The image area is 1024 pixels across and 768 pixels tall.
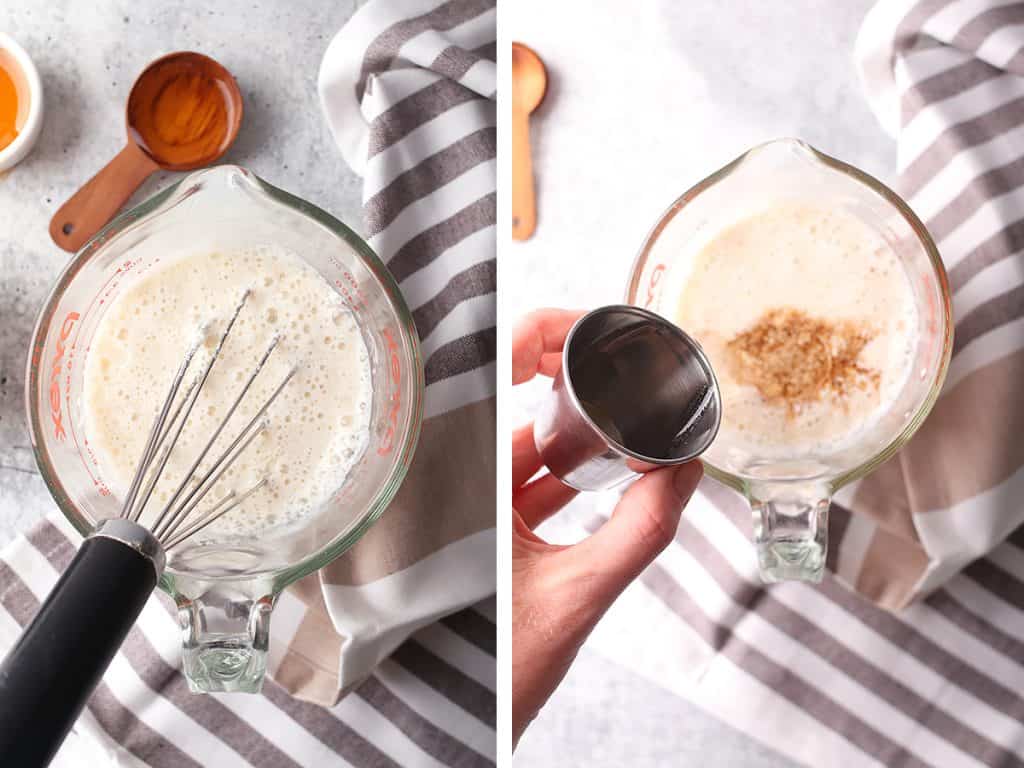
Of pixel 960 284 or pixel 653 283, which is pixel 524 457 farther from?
pixel 960 284

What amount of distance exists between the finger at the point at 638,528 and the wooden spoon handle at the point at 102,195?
38 centimetres

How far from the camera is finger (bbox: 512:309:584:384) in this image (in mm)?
605

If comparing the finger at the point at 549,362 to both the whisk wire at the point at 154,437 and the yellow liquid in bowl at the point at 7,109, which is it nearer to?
the whisk wire at the point at 154,437

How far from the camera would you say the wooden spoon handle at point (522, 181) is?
0.69m

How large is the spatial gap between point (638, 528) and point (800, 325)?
153 mm

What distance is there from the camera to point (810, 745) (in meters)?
0.68

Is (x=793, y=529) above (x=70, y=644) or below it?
below

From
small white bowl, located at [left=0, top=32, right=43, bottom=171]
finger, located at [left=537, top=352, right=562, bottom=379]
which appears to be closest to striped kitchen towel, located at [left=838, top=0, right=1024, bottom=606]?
finger, located at [left=537, top=352, right=562, bottom=379]

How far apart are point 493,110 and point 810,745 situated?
49 centimetres

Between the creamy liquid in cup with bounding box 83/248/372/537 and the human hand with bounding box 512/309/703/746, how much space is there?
11 centimetres

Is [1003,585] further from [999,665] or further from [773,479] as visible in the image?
[773,479]

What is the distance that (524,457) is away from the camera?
612mm

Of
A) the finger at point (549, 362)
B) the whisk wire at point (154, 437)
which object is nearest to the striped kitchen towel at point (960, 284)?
the finger at point (549, 362)

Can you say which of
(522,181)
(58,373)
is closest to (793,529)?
(522,181)
